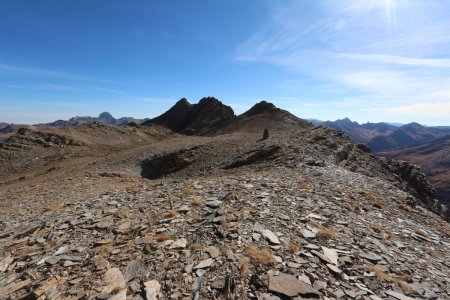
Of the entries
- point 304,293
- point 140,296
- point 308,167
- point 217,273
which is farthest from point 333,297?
point 308,167

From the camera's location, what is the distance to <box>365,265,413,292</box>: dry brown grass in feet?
24.2

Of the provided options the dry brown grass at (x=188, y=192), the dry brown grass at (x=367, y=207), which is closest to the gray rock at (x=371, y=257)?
the dry brown grass at (x=367, y=207)

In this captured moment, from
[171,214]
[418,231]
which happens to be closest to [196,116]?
[171,214]

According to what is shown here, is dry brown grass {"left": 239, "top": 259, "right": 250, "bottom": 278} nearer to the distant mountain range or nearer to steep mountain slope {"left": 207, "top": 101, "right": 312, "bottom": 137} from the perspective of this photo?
steep mountain slope {"left": 207, "top": 101, "right": 312, "bottom": 137}

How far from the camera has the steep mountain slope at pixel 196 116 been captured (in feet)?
288

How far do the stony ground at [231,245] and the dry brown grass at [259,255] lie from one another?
0.03 meters

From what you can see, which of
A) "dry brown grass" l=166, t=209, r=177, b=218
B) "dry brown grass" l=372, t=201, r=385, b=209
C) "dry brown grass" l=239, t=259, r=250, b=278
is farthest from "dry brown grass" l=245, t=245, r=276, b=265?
"dry brown grass" l=372, t=201, r=385, b=209

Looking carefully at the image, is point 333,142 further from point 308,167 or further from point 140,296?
point 140,296

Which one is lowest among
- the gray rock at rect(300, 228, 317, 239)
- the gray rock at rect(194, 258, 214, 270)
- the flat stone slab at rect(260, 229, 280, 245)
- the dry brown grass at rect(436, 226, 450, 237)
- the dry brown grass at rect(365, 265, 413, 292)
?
the dry brown grass at rect(436, 226, 450, 237)

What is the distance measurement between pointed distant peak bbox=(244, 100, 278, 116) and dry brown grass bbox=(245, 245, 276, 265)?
72121mm

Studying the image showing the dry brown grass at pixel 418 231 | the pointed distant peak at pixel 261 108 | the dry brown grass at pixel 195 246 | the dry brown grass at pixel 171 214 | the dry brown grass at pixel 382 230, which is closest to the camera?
the dry brown grass at pixel 195 246

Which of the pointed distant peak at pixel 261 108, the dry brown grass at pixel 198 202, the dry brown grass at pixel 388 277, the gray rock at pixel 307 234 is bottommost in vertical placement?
the dry brown grass at pixel 388 277

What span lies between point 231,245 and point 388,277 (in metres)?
4.50

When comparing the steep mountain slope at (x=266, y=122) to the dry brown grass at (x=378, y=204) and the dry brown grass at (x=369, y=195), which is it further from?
the dry brown grass at (x=378, y=204)
